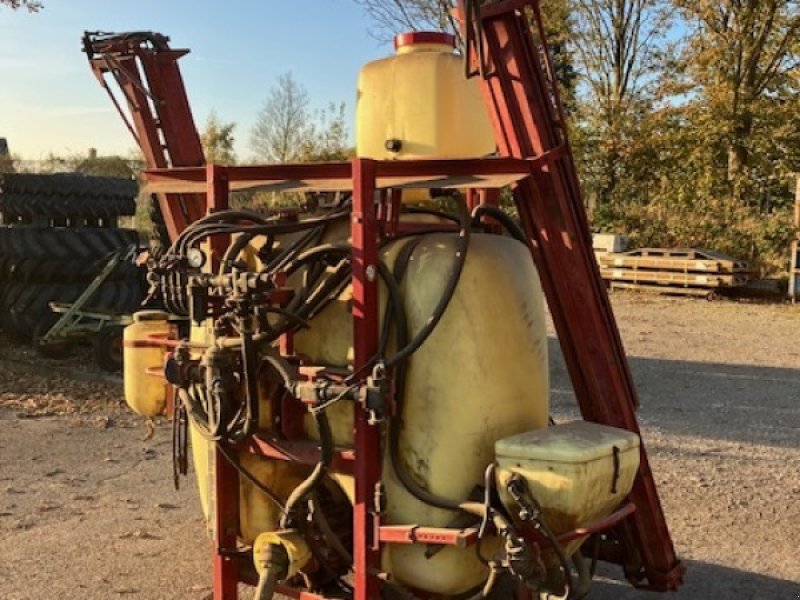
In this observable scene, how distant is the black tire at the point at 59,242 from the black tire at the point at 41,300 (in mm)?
319

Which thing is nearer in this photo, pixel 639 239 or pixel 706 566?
pixel 706 566

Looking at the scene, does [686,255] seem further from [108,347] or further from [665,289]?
[108,347]

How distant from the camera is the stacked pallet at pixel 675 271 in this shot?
14.5 m

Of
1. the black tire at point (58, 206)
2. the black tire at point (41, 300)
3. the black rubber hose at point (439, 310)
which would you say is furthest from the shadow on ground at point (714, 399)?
the black tire at point (58, 206)

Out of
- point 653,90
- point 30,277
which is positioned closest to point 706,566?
point 30,277

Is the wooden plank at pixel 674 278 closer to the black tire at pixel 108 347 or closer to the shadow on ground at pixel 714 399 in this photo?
the shadow on ground at pixel 714 399

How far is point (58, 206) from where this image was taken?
922 centimetres

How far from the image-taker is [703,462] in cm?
563

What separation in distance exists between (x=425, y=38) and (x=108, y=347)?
5691 mm

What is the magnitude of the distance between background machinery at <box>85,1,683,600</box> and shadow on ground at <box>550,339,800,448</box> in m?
3.39

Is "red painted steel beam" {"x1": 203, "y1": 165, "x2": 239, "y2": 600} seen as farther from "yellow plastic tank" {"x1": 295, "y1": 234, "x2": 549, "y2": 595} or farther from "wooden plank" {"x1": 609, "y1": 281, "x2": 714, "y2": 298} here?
"wooden plank" {"x1": 609, "y1": 281, "x2": 714, "y2": 298}

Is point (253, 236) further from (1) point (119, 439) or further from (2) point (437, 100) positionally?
(1) point (119, 439)

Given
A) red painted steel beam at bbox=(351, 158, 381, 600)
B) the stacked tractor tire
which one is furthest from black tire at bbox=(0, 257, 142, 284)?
red painted steel beam at bbox=(351, 158, 381, 600)

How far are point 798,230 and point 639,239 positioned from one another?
3.18 meters
